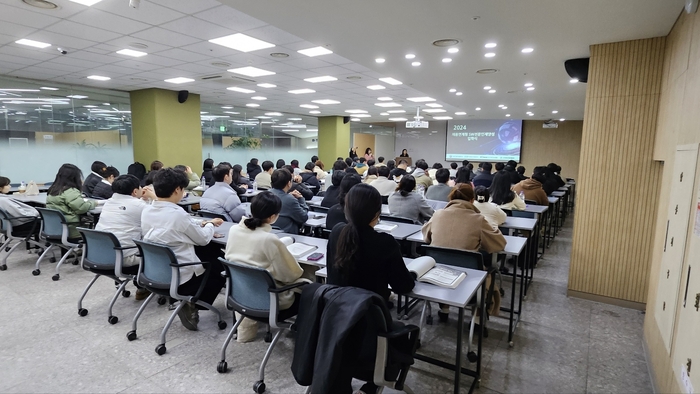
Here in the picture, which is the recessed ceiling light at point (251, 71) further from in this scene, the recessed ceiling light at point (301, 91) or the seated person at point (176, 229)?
the seated person at point (176, 229)

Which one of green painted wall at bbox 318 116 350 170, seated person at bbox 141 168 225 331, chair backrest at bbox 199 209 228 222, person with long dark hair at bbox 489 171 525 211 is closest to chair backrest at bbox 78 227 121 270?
seated person at bbox 141 168 225 331

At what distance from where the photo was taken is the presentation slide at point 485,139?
17266 mm

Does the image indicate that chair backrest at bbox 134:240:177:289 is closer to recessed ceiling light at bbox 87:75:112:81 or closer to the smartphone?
the smartphone

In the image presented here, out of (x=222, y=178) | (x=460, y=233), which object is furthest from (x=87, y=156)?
(x=460, y=233)

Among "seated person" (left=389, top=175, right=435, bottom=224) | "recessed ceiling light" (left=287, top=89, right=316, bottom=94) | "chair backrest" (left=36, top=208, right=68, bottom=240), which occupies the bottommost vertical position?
"chair backrest" (left=36, top=208, right=68, bottom=240)

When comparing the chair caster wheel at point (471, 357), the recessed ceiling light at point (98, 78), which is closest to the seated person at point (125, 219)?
the chair caster wheel at point (471, 357)

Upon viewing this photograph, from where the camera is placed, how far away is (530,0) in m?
3.02

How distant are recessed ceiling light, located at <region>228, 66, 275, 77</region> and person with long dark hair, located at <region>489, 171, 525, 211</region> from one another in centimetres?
442

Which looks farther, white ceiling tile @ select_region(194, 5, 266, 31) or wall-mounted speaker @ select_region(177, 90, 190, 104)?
wall-mounted speaker @ select_region(177, 90, 190, 104)

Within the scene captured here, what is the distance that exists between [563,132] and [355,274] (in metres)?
17.9

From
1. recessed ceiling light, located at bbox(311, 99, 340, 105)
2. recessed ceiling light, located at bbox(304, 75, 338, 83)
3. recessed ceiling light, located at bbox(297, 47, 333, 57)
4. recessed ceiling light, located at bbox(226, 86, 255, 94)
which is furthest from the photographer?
recessed ceiling light, located at bbox(311, 99, 340, 105)

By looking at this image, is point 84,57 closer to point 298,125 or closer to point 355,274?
point 355,274

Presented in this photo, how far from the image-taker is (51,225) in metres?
4.43

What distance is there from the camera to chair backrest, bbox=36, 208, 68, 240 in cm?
431
